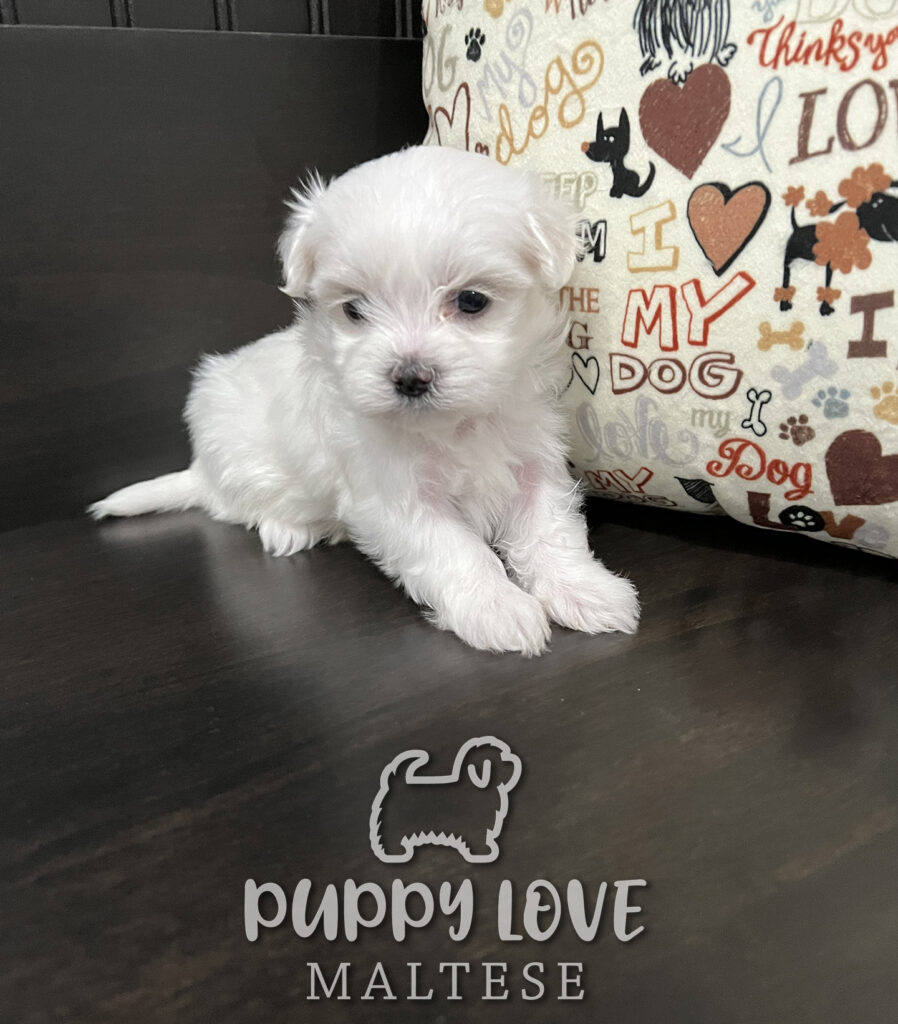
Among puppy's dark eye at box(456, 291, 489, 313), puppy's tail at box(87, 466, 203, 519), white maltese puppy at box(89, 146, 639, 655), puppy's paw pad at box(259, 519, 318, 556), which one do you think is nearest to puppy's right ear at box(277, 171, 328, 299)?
white maltese puppy at box(89, 146, 639, 655)

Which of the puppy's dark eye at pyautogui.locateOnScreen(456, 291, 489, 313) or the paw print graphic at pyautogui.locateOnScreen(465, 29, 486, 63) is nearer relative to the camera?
the puppy's dark eye at pyautogui.locateOnScreen(456, 291, 489, 313)

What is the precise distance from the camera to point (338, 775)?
999mm

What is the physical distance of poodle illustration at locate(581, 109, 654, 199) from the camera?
131cm

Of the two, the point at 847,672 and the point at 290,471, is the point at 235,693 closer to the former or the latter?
the point at 290,471

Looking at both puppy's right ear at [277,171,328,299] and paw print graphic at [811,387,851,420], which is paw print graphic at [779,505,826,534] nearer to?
paw print graphic at [811,387,851,420]

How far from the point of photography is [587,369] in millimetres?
1432

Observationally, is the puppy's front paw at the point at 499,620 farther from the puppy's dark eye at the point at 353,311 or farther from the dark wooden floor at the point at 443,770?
the puppy's dark eye at the point at 353,311

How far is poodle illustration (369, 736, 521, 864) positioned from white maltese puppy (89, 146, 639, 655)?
10.2 inches

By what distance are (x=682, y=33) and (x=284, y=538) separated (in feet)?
3.33

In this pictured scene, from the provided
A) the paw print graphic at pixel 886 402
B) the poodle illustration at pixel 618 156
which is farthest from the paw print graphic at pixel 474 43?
the paw print graphic at pixel 886 402

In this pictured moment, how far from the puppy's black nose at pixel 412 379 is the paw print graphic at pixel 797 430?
0.50 m

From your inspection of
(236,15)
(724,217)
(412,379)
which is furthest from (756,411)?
(236,15)

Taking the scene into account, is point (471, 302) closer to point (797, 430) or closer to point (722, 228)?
point (722, 228)

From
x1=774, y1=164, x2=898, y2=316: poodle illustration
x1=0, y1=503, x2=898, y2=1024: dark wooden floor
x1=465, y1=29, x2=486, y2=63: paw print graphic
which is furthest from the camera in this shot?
x1=465, y1=29, x2=486, y2=63: paw print graphic
